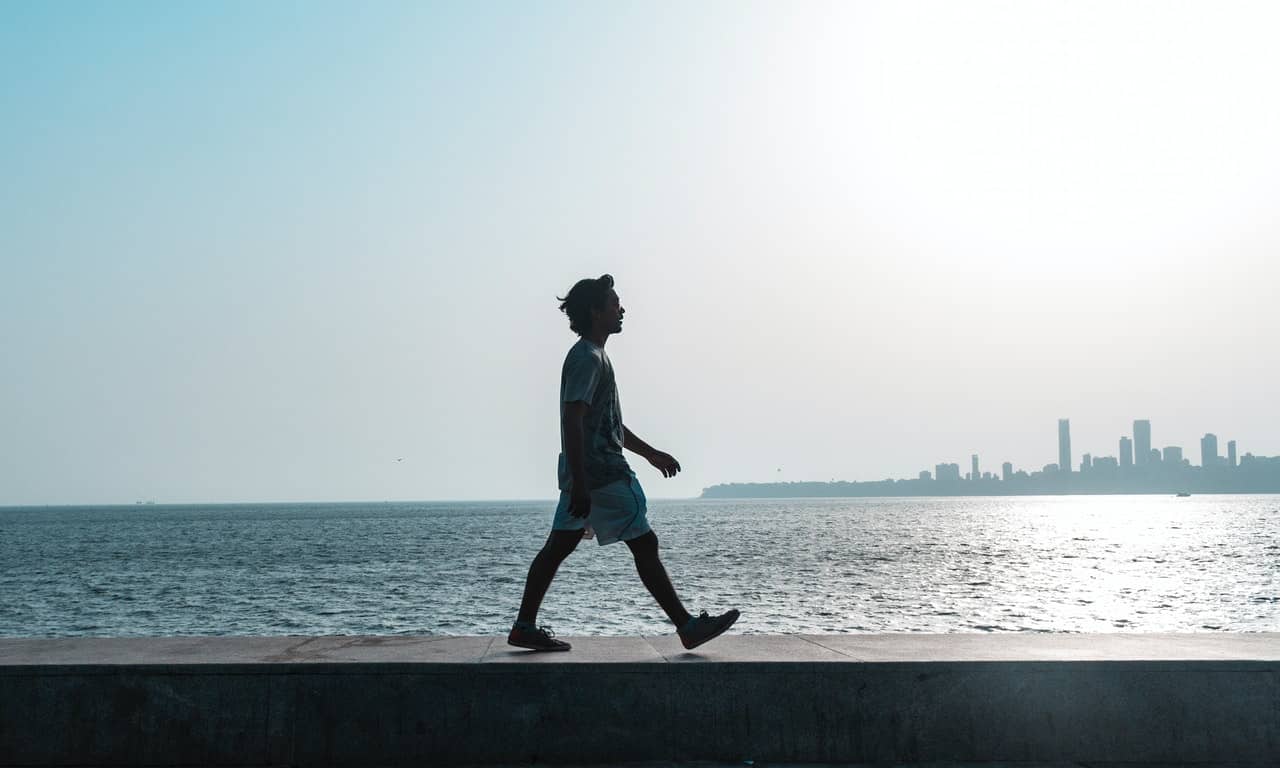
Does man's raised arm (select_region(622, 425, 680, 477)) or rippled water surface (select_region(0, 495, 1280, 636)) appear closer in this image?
man's raised arm (select_region(622, 425, 680, 477))

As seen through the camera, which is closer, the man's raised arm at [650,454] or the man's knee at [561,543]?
the man's knee at [561,543]

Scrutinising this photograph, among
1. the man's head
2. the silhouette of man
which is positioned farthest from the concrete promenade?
the man's head

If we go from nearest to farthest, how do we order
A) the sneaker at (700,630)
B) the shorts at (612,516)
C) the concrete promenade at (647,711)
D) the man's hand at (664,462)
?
the concrete promenade at (647,711) < the sneaker at (700,630) < the shorts at (612,516) < the man's hand at (664,462)

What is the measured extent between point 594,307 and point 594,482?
903 mm

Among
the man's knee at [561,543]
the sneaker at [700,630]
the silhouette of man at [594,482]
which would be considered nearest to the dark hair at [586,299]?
the silhouette of man at [594,482]

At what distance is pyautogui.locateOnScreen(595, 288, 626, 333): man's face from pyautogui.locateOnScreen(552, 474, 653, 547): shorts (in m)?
0.80

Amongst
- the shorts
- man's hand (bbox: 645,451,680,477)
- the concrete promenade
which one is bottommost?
the concrete promenade

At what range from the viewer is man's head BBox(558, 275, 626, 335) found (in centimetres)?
584

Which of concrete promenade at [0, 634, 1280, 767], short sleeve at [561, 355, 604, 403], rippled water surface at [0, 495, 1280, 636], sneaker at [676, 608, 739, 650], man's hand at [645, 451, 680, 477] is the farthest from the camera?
rippled water surface at [0, 495, 1280, 636]

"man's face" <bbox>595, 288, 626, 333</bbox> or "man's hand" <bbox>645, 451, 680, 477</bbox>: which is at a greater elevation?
"man's face" <bbox>595, 288, 626, 333</bbox>

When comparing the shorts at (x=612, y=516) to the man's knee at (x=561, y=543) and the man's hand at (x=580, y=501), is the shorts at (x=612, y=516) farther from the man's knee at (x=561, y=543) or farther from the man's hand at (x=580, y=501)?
the man's hand at (x=580, y=501)

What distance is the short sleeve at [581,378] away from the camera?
5531mm

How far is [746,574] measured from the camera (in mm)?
47125

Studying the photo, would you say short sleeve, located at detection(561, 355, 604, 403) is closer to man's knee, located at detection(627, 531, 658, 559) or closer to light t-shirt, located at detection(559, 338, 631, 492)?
light t-shirt, located at detection(559, 338, 631, 492)
